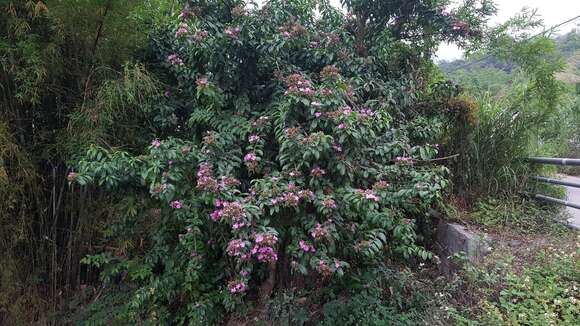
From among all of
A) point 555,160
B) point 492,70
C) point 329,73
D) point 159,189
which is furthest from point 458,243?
point 492,70

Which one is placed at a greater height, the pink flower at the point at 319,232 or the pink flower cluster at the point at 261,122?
the pink flower cluster at the point at 261,122

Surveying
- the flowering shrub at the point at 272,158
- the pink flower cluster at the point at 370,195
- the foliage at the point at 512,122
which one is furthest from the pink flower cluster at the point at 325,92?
the foliage at the point at 512,122

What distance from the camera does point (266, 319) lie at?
2412 millimetres

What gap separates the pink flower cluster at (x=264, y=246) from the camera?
1.89 metres

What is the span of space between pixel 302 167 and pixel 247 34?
3.11ft

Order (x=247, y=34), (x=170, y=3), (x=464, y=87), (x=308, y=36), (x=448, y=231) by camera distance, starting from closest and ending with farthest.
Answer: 1. (x=247, y=34)
2. (x=308, y=36)
3. (x=170, y=3)
4. (x=448, y=231)
5. (x=464, y=87)

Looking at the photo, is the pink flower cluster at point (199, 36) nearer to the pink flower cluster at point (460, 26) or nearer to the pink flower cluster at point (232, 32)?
the pink flower cluster at point (232, 32)

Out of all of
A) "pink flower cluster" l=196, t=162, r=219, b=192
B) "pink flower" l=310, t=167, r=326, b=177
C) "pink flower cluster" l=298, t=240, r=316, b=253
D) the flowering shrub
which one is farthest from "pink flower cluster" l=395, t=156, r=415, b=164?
"pink flower cluster" l=196, t=162, r=219, b=192

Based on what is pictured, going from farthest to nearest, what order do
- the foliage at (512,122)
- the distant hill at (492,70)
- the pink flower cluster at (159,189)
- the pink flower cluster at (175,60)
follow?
the distant hill at (492,70), the foliage at (512,122), the pink flower cluster at (175,60), the pink flower cluster at (159,189)

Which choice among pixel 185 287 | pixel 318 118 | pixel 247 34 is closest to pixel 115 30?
pixel 247 34

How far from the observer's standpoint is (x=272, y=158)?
2.45 metres

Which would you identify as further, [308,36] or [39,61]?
[308,36]

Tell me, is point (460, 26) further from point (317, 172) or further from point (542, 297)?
point (542, 297)

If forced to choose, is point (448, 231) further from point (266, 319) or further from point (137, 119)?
point (137, 119)
